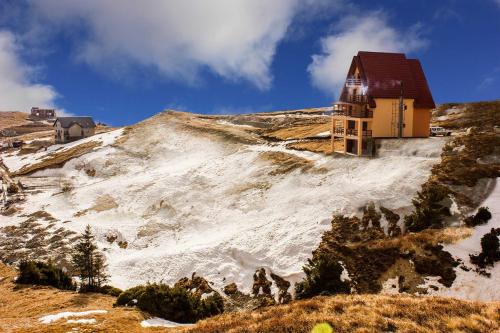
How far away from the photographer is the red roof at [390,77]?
60500mm

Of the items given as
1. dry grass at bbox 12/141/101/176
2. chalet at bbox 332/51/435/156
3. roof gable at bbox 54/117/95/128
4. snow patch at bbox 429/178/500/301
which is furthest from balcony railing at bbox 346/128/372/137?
roof gable at bbox 54/117/95/128

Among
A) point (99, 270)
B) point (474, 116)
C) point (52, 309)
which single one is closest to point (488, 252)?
point (52, 309)

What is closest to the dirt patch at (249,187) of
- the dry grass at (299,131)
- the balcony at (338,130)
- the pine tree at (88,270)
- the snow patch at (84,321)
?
the balcony at (338,130)

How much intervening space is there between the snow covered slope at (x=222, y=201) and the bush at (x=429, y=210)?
1771mm

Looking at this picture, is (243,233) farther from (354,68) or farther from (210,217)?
(354,68)

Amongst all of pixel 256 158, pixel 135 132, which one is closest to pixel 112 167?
pixel 135 132

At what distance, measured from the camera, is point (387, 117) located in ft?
201

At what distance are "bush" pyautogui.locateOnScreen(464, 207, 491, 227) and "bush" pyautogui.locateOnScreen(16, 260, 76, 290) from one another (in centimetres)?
3864

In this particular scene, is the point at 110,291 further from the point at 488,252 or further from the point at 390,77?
the point at 390,77

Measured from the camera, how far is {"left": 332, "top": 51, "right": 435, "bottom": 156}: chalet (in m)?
60.2

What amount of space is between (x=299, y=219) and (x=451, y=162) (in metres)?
19.0

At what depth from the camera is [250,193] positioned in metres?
58.0

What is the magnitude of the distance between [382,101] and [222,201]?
90.2 feet

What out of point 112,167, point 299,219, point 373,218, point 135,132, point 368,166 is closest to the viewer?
point 373,218
